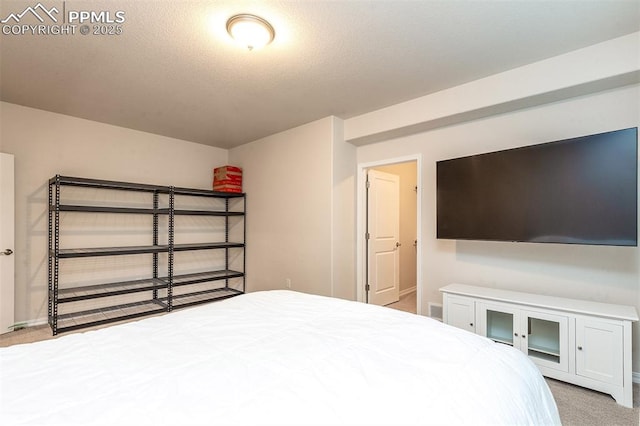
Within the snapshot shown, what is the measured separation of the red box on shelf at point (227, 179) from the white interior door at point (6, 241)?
223 centimetres

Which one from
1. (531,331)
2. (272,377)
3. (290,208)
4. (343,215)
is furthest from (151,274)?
→ (531,331)

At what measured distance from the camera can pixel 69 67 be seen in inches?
96.0

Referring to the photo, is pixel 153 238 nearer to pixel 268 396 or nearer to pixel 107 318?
pixel 107 318

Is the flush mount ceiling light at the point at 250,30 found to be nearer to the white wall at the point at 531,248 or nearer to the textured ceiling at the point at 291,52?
the textured ceiling at the point at 291,52

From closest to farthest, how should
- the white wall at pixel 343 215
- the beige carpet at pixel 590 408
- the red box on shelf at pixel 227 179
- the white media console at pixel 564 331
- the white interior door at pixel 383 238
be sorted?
the beige carpet at pixel 590 408 → the white media console at pixel 564 331 → the white wall at pixel 343 215 → the white interior door at pixel 383 238 → the red box on shelf at pixel 227 179

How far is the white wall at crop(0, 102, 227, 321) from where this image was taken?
3234mm

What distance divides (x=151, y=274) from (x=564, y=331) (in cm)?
455

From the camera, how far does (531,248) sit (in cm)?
266

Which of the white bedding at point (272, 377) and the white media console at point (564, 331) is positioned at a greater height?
the white bedding at point (272, 377)

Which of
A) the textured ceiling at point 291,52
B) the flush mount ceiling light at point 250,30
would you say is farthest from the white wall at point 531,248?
the flush mount ceiling light at point 250,30

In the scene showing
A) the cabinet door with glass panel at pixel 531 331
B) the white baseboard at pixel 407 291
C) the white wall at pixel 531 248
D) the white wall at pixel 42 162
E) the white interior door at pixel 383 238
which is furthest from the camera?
the white baseboard at pixel 407 291

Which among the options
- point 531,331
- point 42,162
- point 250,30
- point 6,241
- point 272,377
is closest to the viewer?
point 272,377

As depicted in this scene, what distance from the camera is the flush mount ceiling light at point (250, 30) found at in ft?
6.13

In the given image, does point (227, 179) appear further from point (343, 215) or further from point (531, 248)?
point (531, 248)
